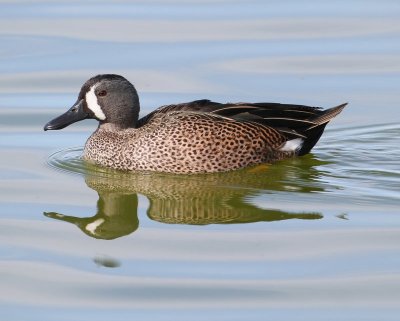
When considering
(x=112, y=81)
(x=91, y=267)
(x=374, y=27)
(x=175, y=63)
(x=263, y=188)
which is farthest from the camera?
(x=374, y=27)

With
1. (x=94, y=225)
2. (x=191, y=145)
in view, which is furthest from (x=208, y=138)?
(x=94, y=225)

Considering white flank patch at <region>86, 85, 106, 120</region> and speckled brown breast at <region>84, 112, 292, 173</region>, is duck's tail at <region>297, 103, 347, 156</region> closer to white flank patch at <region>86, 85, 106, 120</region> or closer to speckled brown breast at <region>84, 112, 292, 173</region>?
speckled brown breast at <region>84, 112, 292, 173</region>

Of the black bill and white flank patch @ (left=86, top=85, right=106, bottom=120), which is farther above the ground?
white flank patch @ (left=86, top=85, right=106, bottom=120)

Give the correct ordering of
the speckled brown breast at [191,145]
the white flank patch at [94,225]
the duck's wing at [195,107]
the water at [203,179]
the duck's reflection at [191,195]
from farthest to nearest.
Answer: the duck's wing at [195,107], the speckled brown breast at [191,145], the duck's reflection at [191,195], the white flank patch at [94,225], the water at [203,179]

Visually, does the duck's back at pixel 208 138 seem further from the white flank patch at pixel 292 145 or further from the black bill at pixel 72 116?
the black bill at pixel 72 116

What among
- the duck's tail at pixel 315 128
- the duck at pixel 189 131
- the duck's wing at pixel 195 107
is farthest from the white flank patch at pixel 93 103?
the duck's tail at pixel 315 128

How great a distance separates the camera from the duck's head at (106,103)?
13188mm

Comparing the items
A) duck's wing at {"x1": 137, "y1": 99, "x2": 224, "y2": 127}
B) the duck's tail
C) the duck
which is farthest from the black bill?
the duck's tail

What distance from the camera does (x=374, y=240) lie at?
422 inches

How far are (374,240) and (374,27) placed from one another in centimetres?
720

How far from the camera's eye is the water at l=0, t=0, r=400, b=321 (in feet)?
31.6

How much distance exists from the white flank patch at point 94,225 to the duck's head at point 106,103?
1.86m

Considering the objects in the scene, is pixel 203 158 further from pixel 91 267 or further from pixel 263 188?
pixel 91 267

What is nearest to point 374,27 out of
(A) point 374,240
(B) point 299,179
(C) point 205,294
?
(B) point 299,179
